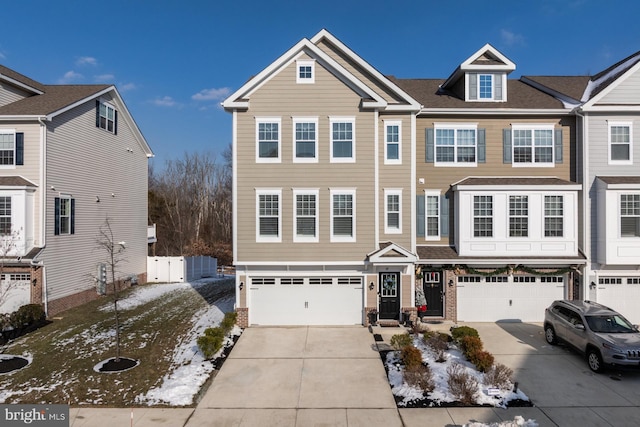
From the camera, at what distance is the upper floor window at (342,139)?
48.5 ft

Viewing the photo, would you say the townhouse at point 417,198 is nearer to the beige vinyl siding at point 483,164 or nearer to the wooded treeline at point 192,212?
the beige vinyl siding at point 483,164

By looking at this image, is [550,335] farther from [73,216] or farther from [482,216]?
[73,216]

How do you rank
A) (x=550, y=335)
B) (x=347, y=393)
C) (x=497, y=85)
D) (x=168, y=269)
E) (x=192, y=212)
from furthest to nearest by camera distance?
(x=192, y=212)
(x=168, y=269)
(x=497, y=85)
(x=550, y=335)
(x=347, y=393)

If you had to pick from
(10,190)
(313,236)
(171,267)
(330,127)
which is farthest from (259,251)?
(171,267)

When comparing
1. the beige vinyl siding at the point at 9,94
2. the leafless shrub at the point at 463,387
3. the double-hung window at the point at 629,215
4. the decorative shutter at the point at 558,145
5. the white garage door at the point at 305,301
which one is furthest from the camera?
the beige vinyl siding at the point at 9,94

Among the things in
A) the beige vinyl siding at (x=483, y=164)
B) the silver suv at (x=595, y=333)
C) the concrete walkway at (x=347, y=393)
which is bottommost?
the concrete walkway at (x=347, y=393)

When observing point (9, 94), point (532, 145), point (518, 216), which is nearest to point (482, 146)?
point (532, 145)

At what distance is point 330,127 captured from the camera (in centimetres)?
1478

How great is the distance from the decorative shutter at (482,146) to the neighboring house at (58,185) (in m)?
A: 19.3

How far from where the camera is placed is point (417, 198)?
1602 centimetres

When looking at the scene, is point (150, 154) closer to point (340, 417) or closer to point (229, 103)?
point (229, 103)

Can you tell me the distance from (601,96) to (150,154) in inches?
1050

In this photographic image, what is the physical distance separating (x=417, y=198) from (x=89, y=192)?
1723cm

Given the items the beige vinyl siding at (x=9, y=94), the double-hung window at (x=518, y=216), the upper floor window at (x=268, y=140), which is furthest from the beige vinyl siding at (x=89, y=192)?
the double-hung window at (x=518, y=216)
